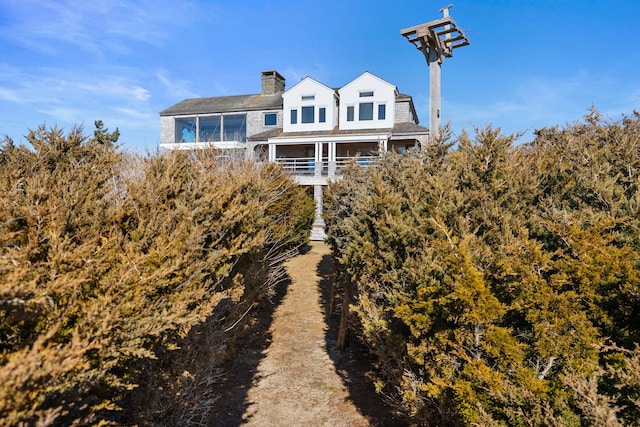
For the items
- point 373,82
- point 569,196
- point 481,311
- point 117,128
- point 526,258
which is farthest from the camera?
point 117,128

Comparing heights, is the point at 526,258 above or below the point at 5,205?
below

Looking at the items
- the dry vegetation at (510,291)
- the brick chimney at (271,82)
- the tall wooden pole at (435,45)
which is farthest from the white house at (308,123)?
the dry vegetation at (510,291)

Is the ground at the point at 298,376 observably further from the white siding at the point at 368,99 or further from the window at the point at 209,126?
the window at the point at 209,126

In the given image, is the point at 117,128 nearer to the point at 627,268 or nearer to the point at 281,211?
the point at 281,211

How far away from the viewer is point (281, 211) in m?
12.6

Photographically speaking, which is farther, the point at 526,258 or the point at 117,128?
the point at 117,128

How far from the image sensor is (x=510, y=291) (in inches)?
149

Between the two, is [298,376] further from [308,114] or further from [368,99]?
[308,114]

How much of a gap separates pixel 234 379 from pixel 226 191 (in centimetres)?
432

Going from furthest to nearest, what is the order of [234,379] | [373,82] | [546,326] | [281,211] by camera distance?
[373,82], [281,211], [234,379], [546,326]

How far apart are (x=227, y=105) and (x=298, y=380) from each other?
25115 millimetres

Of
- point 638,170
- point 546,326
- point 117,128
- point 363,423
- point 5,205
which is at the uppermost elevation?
point 117,128

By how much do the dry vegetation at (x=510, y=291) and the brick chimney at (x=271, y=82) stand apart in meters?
24.9

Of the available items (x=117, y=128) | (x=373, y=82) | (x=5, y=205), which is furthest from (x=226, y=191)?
(x=117, y=128)
